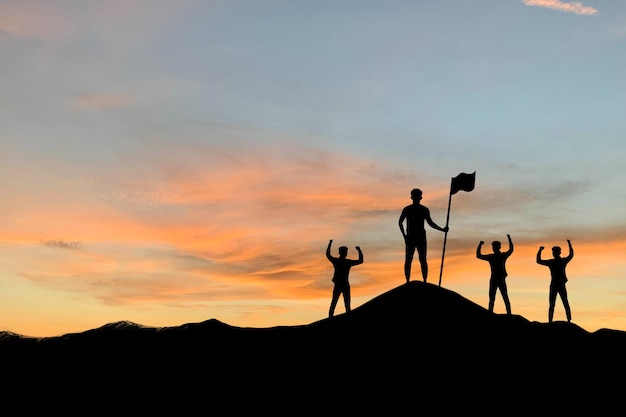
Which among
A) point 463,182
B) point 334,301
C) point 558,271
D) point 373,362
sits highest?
point 463,182

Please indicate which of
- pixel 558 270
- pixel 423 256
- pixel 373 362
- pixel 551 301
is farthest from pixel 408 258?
pixel 551 301

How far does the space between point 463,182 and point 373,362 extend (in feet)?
23.4

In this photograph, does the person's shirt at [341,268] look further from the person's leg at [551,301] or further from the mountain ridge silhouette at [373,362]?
the person's leg at [551,301]

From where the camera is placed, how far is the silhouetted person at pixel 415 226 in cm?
2172

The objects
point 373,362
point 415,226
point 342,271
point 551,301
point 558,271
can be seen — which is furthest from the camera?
point 551,301

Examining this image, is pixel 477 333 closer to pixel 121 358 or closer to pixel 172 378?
pixel 172 378

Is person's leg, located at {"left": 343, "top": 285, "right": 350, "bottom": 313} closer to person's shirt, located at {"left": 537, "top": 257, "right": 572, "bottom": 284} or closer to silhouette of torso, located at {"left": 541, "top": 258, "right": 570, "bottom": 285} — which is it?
person's shirt, located at {"left": 537, "top": 257, "right": 572, "bottom": 284}

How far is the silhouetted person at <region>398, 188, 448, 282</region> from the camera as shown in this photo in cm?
2172

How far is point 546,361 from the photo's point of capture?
2136 centimetres

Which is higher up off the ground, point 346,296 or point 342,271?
point 342,271

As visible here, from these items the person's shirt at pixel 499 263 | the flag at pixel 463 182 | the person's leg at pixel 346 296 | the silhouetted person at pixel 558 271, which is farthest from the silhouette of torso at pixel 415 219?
the silhouetted person at pixel 558 271

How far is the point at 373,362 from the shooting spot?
20703mm

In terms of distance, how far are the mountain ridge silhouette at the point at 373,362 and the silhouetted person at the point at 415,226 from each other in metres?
1.39

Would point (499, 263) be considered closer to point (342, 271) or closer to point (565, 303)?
point (565, 303)
